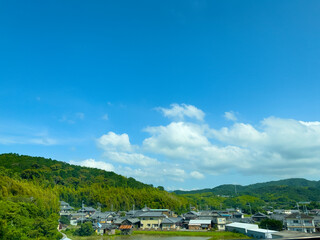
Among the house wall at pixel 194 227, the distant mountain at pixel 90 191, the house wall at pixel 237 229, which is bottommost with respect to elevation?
the house wall at pixel 194 227

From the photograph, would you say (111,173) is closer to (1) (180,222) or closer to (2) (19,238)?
(1) (180,222)

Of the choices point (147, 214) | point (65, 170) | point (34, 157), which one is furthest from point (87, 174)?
point (147, 214)

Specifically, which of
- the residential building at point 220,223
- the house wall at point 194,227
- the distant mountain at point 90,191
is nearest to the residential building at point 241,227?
the residential building at point 220,223

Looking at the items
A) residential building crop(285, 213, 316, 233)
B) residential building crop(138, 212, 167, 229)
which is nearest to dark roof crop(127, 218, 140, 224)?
residential building crop(138, 212, 167, 229)

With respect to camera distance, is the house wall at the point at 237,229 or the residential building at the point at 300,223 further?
the residential building at the point at 300,223

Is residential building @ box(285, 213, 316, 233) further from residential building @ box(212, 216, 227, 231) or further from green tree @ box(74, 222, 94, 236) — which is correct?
green tree @ box(74, 222, 94, 236)

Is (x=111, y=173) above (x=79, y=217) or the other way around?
above

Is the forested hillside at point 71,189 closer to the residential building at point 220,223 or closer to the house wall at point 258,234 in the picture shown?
the house wall at point 258,234

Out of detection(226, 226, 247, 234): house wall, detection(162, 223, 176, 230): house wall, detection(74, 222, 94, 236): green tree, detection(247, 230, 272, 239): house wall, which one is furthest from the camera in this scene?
detection(162, 223, 176, 230): house wall

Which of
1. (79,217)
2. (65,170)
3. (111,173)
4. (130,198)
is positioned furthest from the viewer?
(111,173)

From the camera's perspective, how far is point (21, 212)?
12539 millimetres

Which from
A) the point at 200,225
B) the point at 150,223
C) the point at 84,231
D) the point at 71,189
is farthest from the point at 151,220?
the point at 71,189

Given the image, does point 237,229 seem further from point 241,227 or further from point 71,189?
point 71,189

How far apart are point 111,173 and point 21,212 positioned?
163 feet
